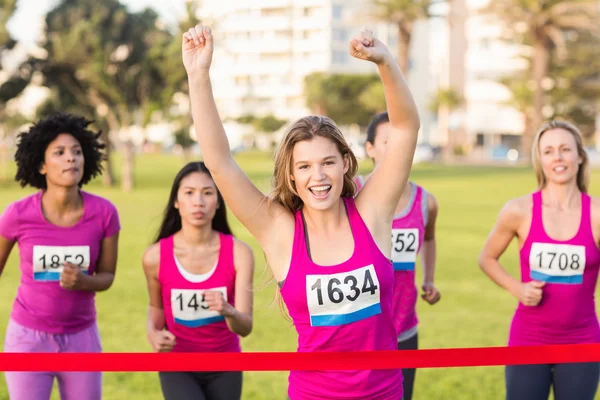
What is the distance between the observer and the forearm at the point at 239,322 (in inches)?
148

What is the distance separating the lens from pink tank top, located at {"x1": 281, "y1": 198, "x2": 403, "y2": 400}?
2807 mm

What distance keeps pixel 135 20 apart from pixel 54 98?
15.6 ft

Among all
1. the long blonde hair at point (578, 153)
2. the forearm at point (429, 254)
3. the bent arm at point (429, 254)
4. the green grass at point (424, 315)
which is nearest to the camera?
the long blonde hair at point (578, 153)

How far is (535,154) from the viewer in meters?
4.31

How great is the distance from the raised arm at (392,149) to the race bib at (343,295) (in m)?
0.20

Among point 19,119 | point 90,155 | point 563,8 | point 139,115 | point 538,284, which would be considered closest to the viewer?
point 538,284

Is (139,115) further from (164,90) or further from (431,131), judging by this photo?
(431,131)

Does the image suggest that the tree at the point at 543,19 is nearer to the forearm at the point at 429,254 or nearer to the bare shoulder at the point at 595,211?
the forearm at the point at 429,254

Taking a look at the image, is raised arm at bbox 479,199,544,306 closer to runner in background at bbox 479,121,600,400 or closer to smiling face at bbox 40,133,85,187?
runner in background at bbox 479,121,600,400

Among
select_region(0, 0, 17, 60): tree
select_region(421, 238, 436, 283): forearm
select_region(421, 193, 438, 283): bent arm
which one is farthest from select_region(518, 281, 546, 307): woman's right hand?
select_region(0, 0, 17, 60): tree

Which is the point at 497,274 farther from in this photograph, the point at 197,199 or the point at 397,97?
the point at 397,97

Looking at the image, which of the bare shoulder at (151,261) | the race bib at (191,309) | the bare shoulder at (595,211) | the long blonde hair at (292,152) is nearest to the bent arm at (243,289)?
the race bib at (191,309)

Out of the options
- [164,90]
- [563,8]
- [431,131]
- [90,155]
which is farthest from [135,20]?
[431,131]

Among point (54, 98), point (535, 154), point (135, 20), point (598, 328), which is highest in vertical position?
point (135, 20)
